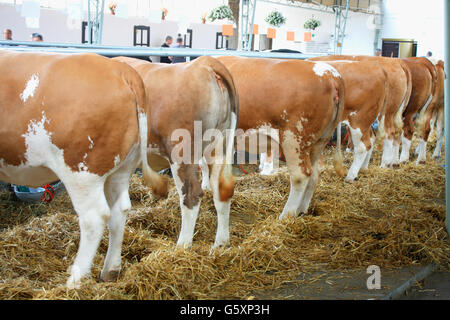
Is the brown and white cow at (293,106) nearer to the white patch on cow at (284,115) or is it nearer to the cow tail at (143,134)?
the white patch on cow at (284,115)

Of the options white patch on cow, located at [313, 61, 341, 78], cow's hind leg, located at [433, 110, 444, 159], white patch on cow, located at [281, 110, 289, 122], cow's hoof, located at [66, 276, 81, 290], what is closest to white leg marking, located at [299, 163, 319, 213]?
white patch on cow, located at [281, 110, 289, 122]

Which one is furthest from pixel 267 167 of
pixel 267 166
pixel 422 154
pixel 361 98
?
pixel 422 154

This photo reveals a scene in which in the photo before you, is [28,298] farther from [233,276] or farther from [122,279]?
[233,276]

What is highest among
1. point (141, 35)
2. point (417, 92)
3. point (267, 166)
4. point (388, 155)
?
point (141, 35)

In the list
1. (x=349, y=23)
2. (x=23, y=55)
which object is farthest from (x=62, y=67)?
(x=349, y=23)

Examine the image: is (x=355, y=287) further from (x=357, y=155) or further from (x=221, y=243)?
(x=357, y=155)

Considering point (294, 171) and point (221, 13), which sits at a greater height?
point (221, 13)

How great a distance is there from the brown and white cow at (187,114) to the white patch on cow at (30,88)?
0.99 meters

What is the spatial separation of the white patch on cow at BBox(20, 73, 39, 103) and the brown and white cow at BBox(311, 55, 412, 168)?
17.9ft

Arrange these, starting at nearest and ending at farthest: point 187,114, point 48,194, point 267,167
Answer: point 187,114 < point 48,194 < point 267,167

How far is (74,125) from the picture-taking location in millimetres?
2852

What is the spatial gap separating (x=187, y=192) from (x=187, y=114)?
0.61 metres

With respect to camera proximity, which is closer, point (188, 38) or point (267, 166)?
point (267, 166)

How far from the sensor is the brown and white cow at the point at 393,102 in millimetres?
7668
